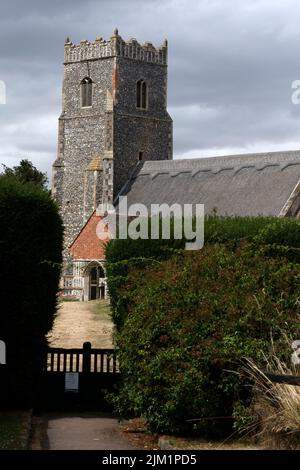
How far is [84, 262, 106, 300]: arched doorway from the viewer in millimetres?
48906

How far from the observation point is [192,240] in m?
18.6

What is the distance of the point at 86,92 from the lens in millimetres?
62094

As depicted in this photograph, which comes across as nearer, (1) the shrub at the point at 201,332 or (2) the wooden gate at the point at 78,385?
(1) the shrub at the point at 201,332

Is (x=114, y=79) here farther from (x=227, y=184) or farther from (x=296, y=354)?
(x=296, y=354)

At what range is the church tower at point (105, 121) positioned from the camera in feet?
196

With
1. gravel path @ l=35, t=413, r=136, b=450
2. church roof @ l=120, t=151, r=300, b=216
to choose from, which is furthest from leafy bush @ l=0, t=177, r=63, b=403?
church roof @ l=120, t=151, r=300, b=216

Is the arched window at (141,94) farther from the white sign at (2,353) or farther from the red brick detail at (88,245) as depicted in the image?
the white sign at (2,353)

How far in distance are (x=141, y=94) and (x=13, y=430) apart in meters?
50.0

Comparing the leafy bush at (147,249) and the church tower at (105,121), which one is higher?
the church tower at (105,121)

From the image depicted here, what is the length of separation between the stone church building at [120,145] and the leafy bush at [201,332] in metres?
36.8


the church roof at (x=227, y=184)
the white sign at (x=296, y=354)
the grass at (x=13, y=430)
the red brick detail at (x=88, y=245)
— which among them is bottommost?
the grass at (x=13, y=430)

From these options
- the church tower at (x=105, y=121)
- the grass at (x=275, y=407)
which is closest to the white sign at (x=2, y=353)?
the grass at (x=275, y=407)

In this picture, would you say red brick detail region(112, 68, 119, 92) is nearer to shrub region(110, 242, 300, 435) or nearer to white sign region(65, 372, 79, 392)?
white sign region(65, 372, 79, 392)
